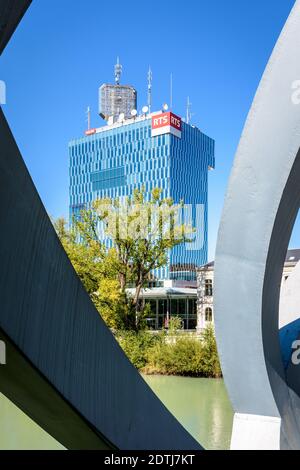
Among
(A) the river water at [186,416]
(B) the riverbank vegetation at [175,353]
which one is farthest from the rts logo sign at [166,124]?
(A) the river water at [186,416]

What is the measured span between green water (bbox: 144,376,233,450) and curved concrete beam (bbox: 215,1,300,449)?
5025mm

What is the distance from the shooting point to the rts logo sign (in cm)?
5612

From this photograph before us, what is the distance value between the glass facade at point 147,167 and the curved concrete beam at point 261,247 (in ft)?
163

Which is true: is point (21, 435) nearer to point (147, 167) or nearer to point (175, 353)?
point (175, 353)

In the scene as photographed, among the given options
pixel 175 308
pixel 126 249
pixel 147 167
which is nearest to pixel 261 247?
pixel 126 249

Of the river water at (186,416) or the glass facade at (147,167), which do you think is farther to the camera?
the glass facade at (147,167)

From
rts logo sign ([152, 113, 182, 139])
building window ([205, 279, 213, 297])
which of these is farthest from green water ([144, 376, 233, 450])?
rts logo sign ([152, 113, 182, 139])

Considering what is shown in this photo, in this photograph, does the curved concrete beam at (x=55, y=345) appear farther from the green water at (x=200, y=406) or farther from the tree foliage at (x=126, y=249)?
the tree foliage at (x=126, y=249)

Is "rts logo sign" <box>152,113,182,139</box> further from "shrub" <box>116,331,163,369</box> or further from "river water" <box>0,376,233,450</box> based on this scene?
"river water" <box>0,376,233,450</box>

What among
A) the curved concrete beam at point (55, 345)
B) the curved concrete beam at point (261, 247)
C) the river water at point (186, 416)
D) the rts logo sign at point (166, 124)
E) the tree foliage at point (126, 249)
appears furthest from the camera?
the rts logo sign at point (166, 124)

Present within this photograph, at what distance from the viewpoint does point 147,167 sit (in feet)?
192

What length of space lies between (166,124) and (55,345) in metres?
55.9

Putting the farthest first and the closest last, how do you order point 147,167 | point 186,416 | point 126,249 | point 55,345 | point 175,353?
point 147,167
point 126,249
point 175,353
point 186,416
point 55,345

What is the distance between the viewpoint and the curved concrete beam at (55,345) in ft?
5.75
